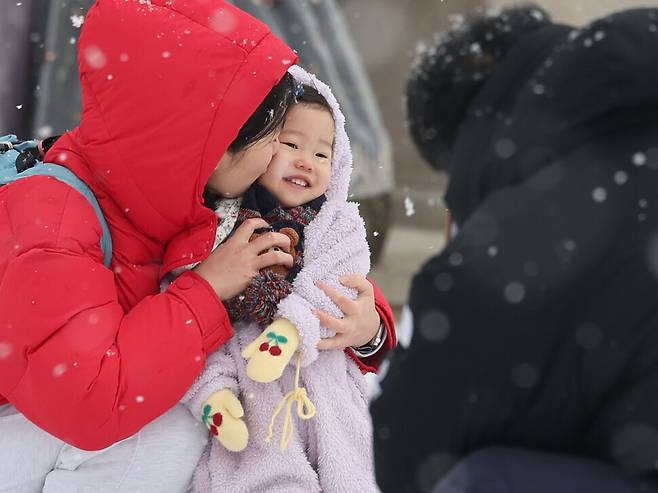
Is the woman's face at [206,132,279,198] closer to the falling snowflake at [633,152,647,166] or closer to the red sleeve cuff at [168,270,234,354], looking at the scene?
the red sleeve cuff at [168,270,234,354]

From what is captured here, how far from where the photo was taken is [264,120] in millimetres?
1470

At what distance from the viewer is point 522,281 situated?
93cm

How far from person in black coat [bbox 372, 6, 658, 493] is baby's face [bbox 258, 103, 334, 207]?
669 millimetres

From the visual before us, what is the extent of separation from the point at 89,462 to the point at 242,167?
605mm

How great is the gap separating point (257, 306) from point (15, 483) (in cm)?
53

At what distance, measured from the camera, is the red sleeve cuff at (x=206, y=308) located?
1.42 m

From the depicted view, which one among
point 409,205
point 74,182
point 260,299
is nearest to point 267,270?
point 260,299

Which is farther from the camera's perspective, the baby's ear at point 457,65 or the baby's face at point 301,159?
the baby's face at point 301,159

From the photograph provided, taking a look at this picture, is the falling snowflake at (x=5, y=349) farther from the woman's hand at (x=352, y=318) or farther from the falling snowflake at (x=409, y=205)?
the falling snowflake at (x=409, y=205)

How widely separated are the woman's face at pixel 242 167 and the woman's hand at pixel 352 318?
25 centimetres

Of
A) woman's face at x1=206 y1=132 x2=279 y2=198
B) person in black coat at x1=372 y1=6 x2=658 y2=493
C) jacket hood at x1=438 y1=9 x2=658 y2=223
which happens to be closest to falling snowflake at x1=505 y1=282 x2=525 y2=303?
person in black coat at x1=372 y1=6 x2=658 y2=493

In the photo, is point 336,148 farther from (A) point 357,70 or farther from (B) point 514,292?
(A) point 357,70

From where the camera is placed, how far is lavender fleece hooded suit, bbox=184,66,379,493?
145 centimetres

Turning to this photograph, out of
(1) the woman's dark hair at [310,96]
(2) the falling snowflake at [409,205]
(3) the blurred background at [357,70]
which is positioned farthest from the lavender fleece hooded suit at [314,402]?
(2) the falling snowflake at [409,205]
